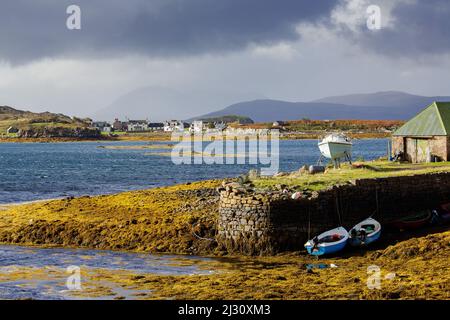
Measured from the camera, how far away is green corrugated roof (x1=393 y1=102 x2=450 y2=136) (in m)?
40.0

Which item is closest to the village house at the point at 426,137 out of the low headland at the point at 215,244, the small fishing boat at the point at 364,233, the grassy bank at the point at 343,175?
the grassy bank at the point at 343,175

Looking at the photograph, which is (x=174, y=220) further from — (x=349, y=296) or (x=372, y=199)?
(x=349, y=296)

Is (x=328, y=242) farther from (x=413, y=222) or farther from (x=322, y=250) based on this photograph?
(x=413, y=222)

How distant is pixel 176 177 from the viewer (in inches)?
2645

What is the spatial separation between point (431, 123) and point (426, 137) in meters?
1.18

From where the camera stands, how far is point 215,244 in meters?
27.3

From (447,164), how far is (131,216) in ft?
59.9

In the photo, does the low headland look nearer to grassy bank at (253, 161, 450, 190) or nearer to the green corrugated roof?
grassy bank at (253, 161, 450, 190)

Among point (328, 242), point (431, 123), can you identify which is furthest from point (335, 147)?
point (328, 242)

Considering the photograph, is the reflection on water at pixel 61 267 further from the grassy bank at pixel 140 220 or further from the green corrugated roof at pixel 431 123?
the green corrugated roof at pixel 431 123

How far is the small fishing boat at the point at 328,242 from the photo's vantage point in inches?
984

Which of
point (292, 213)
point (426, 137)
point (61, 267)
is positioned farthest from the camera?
point (426, 137)

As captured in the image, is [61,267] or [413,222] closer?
[61,267]
